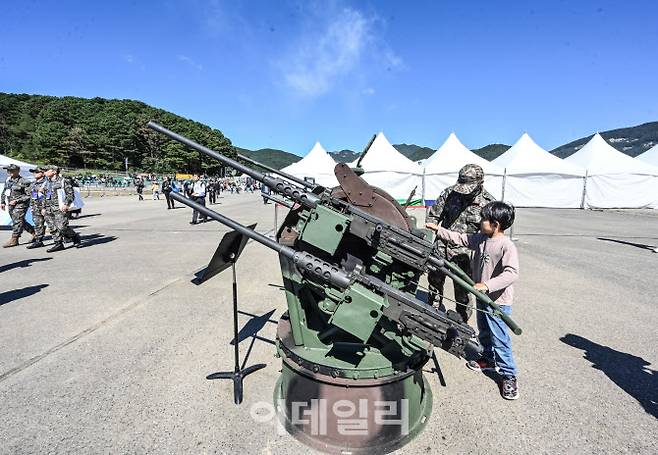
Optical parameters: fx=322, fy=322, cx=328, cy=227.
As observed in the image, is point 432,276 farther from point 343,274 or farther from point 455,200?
point 343,274

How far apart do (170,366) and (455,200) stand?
3544mm

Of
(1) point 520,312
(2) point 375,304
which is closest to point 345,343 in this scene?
(2) point 375,304

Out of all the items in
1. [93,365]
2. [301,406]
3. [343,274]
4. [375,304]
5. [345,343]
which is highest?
[343,274]

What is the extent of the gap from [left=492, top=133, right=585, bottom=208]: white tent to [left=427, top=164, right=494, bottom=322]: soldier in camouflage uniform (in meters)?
20.1

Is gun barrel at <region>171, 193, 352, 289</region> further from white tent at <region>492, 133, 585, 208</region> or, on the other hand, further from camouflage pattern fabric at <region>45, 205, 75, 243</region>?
white tent at <region>492, 133, 585, 208</region>

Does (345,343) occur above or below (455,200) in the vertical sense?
below

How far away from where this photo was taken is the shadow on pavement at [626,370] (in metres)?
2.79

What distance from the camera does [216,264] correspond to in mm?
2531

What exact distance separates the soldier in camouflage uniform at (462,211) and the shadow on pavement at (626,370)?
129 centimetres

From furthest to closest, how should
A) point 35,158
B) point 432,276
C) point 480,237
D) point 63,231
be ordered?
point 35,158 < point 63,231 < point 432,276 < point 480,237

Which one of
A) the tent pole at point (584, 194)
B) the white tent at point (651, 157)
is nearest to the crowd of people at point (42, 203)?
the tent pole at point (584, 194)

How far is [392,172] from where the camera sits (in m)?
20.2

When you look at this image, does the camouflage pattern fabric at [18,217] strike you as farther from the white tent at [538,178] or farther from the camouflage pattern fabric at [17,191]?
the white tent at [538,178]

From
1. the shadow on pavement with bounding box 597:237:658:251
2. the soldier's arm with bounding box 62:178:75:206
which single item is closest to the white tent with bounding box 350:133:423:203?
the shadow on pavement with bounding box 597:237:658:251
